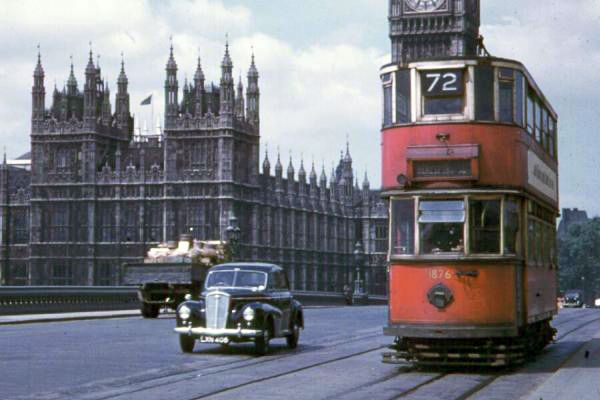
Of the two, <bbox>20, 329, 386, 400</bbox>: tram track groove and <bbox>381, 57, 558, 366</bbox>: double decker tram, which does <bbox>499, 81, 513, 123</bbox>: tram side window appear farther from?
<bbox>20, 329, 386, 400</bbox>: tram track groove

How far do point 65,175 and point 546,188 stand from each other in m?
73.4

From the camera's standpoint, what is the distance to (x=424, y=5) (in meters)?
124

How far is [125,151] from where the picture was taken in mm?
92875

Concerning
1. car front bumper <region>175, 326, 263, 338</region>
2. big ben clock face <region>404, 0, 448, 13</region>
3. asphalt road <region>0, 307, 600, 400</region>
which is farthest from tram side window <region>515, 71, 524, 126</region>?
big ben clock face <region>404, 0, 448, 13</region>

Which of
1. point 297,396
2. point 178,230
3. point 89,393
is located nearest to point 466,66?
point 297,396

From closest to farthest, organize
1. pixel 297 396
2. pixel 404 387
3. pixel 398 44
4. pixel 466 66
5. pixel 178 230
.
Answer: pixel 297 396 → pixel 404 387 → pixel 466 66 → pixel 178 230 → pixel 398 44

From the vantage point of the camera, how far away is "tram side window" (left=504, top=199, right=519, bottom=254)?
639 inches

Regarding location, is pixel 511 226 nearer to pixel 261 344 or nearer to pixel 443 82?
pixel 443 82

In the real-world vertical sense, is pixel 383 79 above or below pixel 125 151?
below

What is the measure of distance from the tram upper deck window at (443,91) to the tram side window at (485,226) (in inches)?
54.0

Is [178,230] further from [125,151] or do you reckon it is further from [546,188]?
[546,188]

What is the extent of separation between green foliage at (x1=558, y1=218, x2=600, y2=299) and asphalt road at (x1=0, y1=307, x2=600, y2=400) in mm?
107575

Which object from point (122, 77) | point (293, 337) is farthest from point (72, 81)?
point (293, 337)

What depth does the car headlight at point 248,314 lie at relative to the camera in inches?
795
